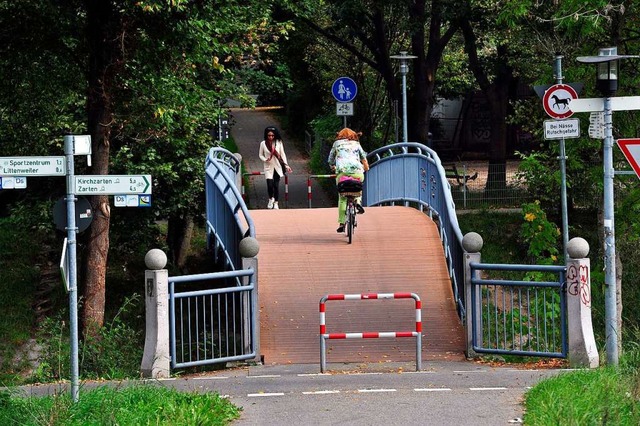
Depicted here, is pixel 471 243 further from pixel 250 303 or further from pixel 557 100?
pixel 557 100

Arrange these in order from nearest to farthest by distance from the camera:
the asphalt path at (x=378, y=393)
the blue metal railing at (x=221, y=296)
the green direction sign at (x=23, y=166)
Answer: the asphalt path at (x=378, y=393), the green direction sign at (x=23, y=166), the blue metal railing at (x=221, y=296)

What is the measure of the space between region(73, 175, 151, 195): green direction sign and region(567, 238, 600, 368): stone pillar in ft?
16.2

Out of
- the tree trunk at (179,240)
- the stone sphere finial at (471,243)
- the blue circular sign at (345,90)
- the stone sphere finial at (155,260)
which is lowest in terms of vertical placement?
the stone sphere finial at (155,260)

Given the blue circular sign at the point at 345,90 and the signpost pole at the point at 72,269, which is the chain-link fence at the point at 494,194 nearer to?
the blue circular sign at the point at 345,90

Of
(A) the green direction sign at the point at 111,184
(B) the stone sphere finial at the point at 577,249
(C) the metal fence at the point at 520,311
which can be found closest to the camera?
(A) the green direction sign at the point at 111,184

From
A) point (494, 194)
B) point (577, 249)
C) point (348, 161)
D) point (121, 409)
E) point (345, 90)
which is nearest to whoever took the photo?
point (121, 409)

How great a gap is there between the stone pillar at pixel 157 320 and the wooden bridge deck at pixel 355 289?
188 centimetres

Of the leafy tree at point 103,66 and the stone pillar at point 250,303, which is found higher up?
the leafy tree at point 103,66

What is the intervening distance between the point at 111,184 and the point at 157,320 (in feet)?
8.44

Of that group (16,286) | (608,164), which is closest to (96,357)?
(608,164)

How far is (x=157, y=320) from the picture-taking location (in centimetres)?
1312

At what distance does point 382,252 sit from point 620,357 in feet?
20.4

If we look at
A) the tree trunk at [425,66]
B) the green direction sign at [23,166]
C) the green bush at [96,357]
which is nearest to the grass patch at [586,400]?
the green direction sign at [23,166]

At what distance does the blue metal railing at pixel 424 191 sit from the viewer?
54.2 feet
